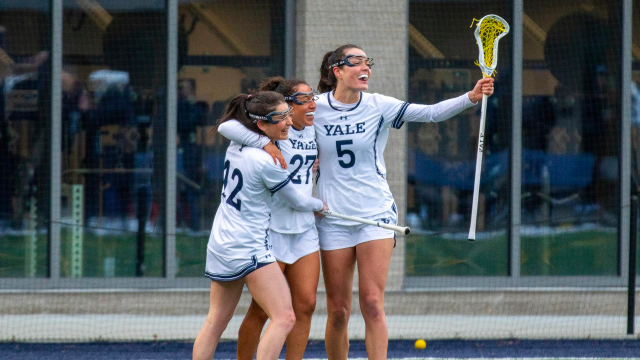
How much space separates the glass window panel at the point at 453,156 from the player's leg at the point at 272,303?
5.18 metres

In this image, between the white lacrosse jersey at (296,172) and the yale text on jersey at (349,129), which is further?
the yale text on jersey at (349,129)

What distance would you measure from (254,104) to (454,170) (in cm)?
532

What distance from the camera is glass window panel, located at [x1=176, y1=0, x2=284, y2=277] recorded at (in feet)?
33.2

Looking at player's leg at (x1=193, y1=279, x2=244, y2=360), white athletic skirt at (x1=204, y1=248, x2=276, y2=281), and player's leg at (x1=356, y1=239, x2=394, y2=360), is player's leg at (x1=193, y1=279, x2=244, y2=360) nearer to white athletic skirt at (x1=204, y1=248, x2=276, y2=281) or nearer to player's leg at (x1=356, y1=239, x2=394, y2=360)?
white athletic skirt at (x1=204, y1=248, x2=276, y2=281)

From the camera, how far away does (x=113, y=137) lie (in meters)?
10.1

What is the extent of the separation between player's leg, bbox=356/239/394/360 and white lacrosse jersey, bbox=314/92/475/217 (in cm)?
22

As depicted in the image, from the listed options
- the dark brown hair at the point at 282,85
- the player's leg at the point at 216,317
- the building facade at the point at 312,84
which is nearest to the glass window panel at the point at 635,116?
the building facade at the point at 312,84

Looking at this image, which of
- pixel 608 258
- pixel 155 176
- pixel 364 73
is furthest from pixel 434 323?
pixel 364 73

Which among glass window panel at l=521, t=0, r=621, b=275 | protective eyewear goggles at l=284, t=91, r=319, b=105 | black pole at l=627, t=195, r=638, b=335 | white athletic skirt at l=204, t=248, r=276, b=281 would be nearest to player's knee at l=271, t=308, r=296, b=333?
white athletic skirt at l=204, t=248, r=276, b=281

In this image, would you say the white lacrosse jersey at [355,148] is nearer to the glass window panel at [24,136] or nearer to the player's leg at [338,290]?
the player's leg at [338,290]

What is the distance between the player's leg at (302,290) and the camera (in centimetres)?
572

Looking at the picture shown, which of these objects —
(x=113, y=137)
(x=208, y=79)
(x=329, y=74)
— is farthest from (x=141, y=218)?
(x=329, y=74)

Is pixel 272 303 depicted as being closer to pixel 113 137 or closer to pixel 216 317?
pixel 216 317

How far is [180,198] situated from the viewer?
33.4 feet
